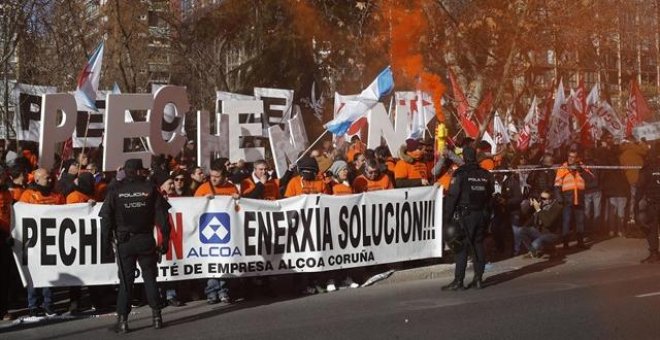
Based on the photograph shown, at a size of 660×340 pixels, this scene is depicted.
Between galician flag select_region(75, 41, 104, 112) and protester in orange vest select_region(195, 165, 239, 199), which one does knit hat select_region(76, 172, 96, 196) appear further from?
galician flag select_region(75, 41, 104, 112)

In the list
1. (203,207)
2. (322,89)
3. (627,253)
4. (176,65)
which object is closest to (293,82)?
(322,89)

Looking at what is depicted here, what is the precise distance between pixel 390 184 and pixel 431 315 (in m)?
3.64

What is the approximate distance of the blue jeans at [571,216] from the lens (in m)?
15.2

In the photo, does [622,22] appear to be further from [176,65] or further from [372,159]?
[372,159]

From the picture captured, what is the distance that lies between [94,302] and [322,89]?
717 inches

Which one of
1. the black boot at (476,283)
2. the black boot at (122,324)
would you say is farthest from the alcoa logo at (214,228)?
the black boot at (476,283)

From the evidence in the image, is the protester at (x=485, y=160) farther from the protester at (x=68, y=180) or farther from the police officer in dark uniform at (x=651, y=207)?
the protester at (x=68, y=180)

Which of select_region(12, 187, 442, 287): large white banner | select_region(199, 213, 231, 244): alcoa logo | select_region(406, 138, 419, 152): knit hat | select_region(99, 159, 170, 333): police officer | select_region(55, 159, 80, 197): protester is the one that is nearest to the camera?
select_region(99, 159, 170, 333): police officer

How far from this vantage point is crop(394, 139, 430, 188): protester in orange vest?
43.9ft

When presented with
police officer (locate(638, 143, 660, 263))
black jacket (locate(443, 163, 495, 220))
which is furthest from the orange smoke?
black jacket (locate(443, 163, 495, 220))

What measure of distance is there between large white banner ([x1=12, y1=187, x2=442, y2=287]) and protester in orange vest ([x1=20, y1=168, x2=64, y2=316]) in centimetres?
16

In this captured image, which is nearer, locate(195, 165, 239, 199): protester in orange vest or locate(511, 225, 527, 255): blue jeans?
locate(195, 165, 239, 199): protester in orange vest

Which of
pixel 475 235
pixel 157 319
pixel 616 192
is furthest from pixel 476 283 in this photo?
pixel 616 192

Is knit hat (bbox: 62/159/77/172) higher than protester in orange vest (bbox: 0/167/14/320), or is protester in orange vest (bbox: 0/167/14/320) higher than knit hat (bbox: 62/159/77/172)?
knit hat (bbox: 62/159/77/172)
